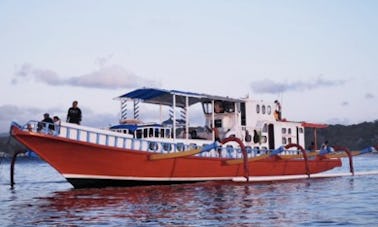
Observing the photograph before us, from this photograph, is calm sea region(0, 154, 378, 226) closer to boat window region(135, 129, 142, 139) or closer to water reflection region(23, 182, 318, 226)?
water reflection region(23, 182, 318, 226)

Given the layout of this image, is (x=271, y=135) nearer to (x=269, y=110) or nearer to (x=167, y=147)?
(x=269, y=110)

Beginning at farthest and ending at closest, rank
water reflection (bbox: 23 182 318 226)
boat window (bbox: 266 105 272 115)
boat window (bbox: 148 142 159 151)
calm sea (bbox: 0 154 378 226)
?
boat window (bbox: 266 105 272 115) < boat window (bbox: 148 142 159 151) < water reflection (bbox: 23 182 318 226) < calm sea (bbox: 0 154 378 226)

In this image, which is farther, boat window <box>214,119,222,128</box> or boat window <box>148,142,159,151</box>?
boat window <box>214,119,222,128</box>

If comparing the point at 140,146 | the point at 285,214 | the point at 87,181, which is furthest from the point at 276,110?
the point at 285,214

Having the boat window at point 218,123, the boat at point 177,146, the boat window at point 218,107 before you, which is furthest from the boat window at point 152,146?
the boat window at point 218,107

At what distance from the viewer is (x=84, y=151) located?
23.7m

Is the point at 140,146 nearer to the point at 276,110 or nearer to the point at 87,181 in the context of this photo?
the point at 87,181

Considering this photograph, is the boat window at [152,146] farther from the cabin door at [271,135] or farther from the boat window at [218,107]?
the cabin door at [271,135]

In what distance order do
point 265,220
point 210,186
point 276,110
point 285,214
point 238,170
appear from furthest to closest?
point 276,110
point 238,170
point 210,186
point 285,214
point 265,220

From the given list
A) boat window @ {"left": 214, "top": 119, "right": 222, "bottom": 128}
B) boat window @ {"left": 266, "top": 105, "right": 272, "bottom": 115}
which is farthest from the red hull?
boat window @ {"left": 266, "top": 105, "right": 272, "bottom": 115}

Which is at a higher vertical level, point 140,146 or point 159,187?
point 140,146

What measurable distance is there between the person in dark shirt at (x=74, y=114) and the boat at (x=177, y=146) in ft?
3.62

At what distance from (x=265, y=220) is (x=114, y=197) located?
816 cm

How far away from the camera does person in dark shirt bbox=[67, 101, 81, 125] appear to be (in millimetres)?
24891
